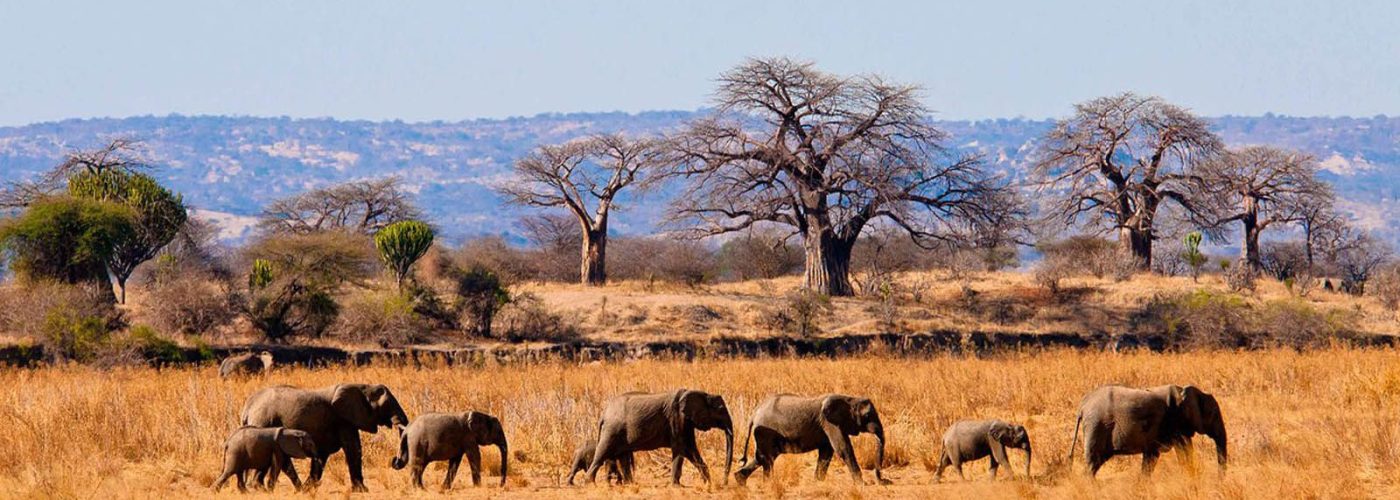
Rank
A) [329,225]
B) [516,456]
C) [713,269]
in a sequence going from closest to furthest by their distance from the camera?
[516,456] < [713,269] < [329,225]

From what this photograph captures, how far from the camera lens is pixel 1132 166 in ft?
163

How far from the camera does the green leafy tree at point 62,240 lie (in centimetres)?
3678

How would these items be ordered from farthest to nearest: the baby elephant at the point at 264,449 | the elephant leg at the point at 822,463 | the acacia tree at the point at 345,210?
the acacia tree at the point at 345,210 < the elephant leg at the point at 822,463 < the baby elephant at the point at 264,449

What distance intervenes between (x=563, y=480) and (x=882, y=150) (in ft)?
98.7

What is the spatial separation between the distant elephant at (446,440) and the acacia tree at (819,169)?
2935cm

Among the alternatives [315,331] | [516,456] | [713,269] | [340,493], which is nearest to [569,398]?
[516,456]

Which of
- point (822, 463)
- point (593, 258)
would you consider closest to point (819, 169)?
point (593, 258)

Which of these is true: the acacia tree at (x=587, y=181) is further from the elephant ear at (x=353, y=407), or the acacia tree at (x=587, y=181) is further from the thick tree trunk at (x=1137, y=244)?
the elephant ear at (x=353, y=407)

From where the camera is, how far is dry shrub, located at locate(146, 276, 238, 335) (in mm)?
33750

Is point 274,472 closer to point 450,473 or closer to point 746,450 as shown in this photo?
point 450,473

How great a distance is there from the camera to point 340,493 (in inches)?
484

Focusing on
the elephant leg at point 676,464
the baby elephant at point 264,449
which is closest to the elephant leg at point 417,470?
the baby elephant at point 264,449

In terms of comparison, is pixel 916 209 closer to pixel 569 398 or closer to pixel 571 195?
pixel 571 195

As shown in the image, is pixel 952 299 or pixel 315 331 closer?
pixel 315 331
